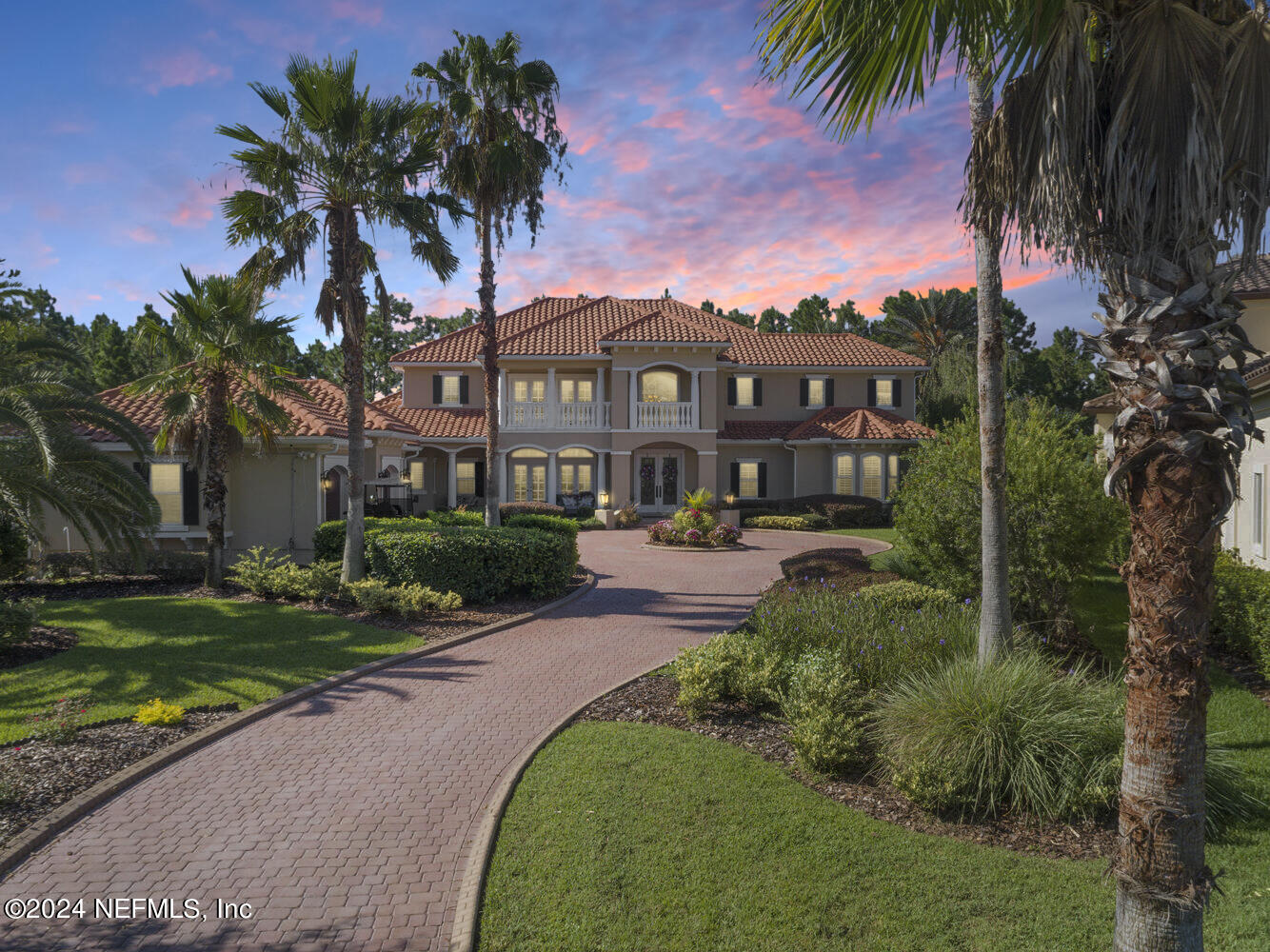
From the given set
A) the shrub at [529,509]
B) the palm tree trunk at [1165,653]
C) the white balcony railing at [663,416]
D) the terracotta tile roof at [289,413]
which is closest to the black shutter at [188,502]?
the terracotta tile roof at [289,413]

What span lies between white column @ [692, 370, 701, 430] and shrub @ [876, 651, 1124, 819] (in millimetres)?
21942

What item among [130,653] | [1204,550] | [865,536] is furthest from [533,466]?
[1204,550]

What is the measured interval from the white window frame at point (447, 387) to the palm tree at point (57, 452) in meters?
18.4

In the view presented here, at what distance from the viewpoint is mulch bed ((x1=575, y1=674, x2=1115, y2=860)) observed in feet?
17.1

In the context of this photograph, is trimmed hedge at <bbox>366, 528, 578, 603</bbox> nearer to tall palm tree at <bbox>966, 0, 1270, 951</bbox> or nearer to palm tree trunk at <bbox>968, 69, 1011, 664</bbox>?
palm tree trunk at <bbox>968, 69, 1011, 664</bbox>

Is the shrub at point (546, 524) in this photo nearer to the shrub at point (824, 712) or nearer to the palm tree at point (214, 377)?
the palm tree at point (214, 377)

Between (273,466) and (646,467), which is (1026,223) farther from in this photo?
(646,467)

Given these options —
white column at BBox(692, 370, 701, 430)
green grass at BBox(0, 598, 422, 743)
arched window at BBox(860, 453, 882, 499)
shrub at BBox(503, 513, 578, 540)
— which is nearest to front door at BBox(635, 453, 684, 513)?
white column at BBox(692, 370, 701, 430)

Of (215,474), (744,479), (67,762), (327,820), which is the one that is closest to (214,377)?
(215,474)

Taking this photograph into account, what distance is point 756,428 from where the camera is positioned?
31.2m

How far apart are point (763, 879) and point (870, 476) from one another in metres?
26.9

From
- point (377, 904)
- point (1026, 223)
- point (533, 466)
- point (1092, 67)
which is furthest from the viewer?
point (533, 466)

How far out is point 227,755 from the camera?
678 centimetres

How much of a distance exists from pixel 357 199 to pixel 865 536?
18.5 m
